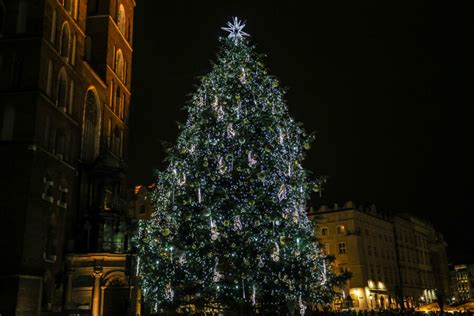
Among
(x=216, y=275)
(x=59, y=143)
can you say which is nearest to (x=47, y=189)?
(x=59, y=143)

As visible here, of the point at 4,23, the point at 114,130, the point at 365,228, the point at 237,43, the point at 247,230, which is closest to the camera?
the point at 247,230

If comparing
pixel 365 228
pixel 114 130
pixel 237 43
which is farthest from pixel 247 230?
pixel 365 228

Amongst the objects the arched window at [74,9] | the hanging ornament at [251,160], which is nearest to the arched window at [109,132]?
the arched window at [74,9]

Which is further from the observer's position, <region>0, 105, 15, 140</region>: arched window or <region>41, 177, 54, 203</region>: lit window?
<region>41, 177, 54, 203</region>: lit window

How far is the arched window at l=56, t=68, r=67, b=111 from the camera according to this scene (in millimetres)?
38719

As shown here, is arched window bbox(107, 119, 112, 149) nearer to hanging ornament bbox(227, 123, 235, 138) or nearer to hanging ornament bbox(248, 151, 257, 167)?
hanging ornament bbox(227, 123, 235, 138)

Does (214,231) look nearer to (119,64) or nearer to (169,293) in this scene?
(169,293)

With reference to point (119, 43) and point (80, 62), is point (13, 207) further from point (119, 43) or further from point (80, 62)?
point (119, 43)

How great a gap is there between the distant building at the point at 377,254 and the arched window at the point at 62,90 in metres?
35.6

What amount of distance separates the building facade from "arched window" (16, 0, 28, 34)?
68mm

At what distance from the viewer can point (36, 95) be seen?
35000mm

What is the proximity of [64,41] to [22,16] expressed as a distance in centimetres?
381

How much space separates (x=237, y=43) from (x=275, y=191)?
8.14m

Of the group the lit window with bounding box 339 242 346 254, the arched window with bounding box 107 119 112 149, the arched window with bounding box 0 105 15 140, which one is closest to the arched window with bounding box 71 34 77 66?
the arched window with bounding box 0 105 15 140
